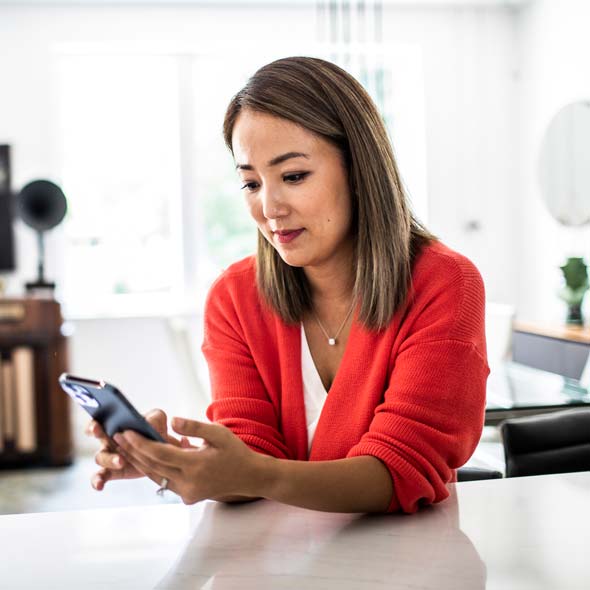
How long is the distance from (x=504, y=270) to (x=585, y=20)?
1666mm

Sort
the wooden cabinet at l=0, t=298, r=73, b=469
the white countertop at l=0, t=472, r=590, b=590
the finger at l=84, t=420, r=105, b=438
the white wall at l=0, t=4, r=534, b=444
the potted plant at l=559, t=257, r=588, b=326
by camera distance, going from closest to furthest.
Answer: the white countertop at l=0, t=472, r=590, b=590, the finger at l=84, t=420, r=105, b=438, the potted plant at l=559, t=257, r=588, b=326, the wooden cabinet at l=0, t=298, r=73, b=469, the white wall at l=0, t=4, r=534, b=444

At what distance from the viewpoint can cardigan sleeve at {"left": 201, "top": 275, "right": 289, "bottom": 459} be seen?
1.23 m

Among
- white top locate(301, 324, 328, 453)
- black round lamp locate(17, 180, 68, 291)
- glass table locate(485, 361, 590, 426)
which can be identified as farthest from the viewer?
black round lamp locate(17, 180, 68, 291)

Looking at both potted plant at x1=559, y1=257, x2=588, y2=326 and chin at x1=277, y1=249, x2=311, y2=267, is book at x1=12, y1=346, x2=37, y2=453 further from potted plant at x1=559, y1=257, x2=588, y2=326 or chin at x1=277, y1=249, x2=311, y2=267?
chin at x1=277, y1=249, x2=311, y2=267

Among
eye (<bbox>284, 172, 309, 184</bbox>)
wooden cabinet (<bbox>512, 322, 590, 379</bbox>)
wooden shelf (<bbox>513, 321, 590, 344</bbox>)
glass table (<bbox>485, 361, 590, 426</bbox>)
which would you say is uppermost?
eye (<bbox>284, 172, 309, 184</bbox>)

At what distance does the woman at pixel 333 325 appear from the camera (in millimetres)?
1025

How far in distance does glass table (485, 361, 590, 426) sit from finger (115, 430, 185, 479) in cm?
138

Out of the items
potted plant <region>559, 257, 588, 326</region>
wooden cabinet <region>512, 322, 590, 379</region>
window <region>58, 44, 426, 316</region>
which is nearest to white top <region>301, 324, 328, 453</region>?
wooden cabinet <region>512, 322, 590, 379</region>

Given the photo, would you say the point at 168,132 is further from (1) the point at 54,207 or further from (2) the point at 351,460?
(2) the point at 351,460

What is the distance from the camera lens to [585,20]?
4.36 m

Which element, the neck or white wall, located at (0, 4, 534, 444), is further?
white wall, located at (0, 4, 534, 444)

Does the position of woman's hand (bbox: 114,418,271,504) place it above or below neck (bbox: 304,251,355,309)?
below

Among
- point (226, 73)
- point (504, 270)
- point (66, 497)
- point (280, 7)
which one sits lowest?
point (66, 497)

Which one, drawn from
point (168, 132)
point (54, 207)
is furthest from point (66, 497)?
point (168, 132)
